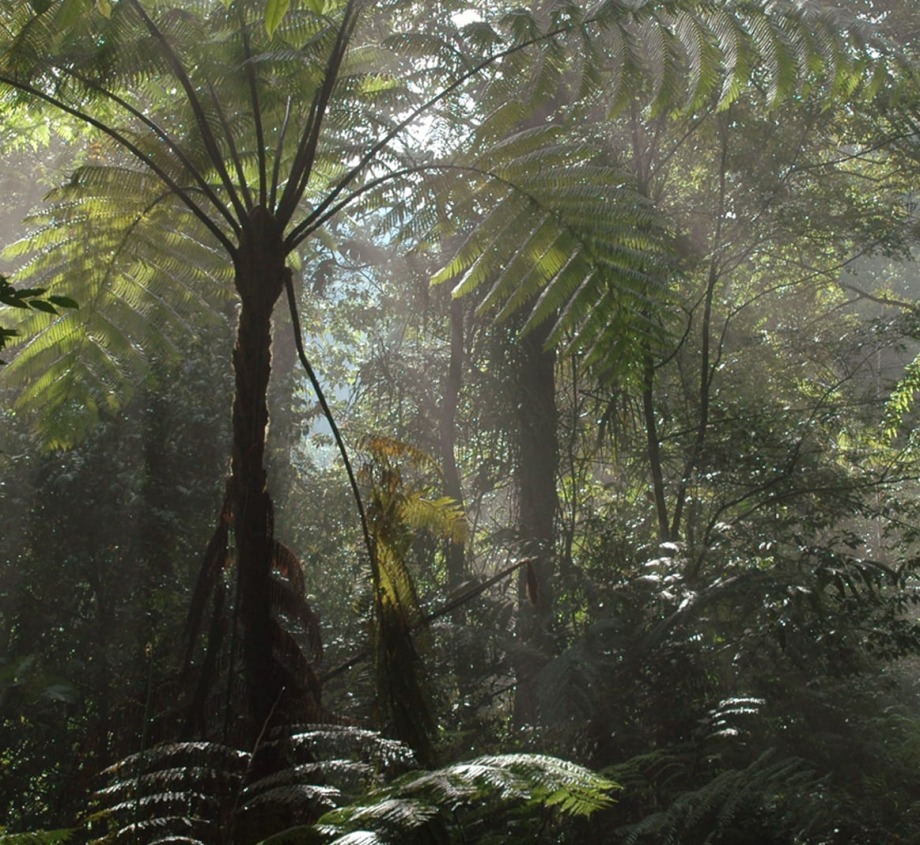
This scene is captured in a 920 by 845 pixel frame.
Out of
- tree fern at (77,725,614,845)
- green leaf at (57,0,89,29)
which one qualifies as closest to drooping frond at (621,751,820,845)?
tree fern at (77,725,614,845)

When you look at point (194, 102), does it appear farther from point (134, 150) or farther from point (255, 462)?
point (255, 462)

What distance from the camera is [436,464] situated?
356 centimetres

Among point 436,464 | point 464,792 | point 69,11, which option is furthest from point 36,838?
point 69,11

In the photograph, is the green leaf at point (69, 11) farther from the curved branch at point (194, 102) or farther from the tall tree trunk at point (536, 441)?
the tall tree trunk at point (536, 441)

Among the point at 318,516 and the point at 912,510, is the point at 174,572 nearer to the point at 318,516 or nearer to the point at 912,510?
the point at 318,516

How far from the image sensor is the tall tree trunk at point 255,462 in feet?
8.93

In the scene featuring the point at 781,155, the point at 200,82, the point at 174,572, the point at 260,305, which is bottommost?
the point at 260,305

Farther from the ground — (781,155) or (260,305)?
(781,155)

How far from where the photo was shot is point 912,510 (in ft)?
24.4

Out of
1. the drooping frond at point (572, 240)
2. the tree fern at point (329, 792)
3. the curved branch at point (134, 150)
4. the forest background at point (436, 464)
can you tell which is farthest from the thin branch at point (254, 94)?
the tree fern at point (329, 792)

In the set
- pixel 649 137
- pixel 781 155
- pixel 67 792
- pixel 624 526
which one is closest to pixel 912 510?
pixel 624 526

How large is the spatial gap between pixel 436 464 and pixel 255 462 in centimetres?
94

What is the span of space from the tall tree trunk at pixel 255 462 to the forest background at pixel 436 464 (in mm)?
11

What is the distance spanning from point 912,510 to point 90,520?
6.06 meters
